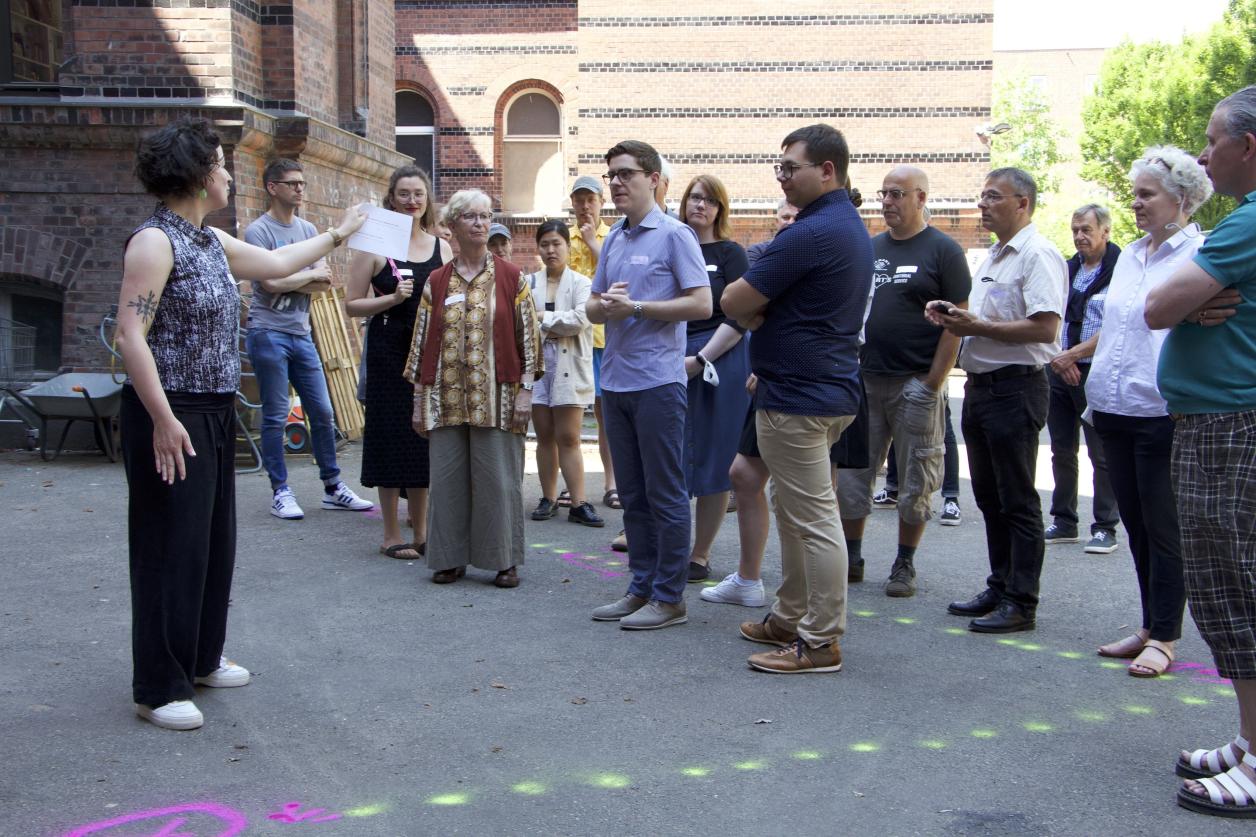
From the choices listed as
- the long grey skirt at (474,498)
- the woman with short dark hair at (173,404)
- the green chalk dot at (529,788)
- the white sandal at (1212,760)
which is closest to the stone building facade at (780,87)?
the long grey skirt at (474,498)

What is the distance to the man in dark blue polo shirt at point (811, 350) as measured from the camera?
4863 mm

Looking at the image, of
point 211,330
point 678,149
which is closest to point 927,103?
point 678,149

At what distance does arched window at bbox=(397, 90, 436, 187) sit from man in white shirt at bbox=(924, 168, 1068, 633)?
1935 cm

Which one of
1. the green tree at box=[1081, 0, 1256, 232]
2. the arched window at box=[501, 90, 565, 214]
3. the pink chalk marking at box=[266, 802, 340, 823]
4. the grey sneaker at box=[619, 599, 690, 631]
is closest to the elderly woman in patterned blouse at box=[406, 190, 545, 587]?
the grey sneaker at box=[619, 599, 690, 631]

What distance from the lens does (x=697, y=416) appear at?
6.44 meters

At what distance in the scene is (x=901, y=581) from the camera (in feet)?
20.9

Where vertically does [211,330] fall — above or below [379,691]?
above

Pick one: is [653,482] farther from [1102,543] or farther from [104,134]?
[104,134]

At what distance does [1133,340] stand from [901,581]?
1.90 metres

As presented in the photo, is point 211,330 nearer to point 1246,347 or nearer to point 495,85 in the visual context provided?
point 1246,347

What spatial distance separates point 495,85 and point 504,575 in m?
18.7

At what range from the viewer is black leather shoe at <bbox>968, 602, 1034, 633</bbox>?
564cm

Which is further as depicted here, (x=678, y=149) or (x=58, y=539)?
(x=678, y=149)

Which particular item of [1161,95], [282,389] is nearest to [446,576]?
[282,389]
